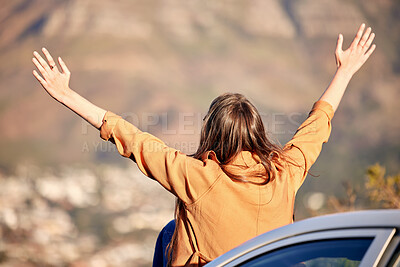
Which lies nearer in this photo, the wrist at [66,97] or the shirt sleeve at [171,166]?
the shirt sleeve at [171,166]

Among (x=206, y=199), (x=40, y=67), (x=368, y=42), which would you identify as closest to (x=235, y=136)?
(x=206, y=199)

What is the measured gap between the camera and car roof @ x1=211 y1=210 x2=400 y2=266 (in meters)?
0.97

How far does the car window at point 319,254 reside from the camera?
976 millimetres

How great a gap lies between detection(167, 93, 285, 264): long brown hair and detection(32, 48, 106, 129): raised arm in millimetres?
391

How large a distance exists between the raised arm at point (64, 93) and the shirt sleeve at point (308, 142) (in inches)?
28.4

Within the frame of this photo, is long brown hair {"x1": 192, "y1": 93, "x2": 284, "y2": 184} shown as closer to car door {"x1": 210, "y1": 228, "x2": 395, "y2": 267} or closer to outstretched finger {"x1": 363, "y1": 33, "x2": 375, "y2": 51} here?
car door {"x1": 210, "y1": 228, "x2": 395, "y2": 267}

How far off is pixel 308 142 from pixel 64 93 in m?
0.96

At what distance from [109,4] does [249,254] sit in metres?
43.6

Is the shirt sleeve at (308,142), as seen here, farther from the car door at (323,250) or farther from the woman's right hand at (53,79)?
the woman's right hand at (53,79)

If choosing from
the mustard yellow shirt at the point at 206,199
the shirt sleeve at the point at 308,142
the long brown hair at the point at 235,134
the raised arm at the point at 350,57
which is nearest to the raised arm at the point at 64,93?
the mustard yellow shirt at the point at 206,199

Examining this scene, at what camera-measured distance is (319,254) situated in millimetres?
1038

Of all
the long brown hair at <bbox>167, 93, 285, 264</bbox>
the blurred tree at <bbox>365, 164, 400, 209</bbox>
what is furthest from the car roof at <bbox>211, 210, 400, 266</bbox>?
the blurred tree at <bbox>365, 164, 400, 209</bbox>

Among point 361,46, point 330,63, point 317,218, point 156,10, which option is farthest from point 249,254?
point 156,10

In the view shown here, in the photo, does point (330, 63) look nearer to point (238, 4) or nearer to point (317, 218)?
point (238, 4)
